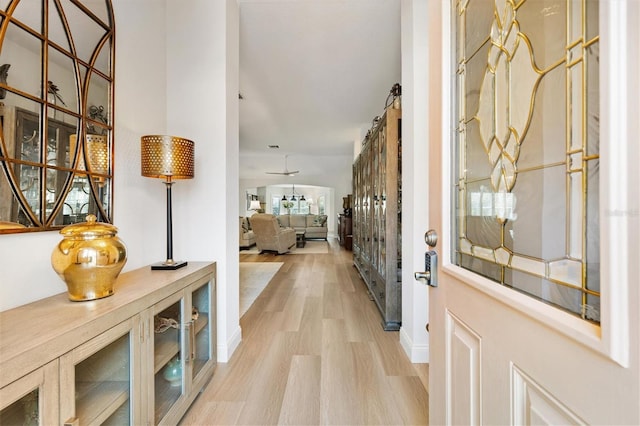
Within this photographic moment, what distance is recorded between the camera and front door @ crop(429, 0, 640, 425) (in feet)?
1.24

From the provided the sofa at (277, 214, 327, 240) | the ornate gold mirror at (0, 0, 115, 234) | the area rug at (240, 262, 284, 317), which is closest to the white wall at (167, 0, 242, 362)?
the ornate gold mirror at (0, 0, 115, 234)

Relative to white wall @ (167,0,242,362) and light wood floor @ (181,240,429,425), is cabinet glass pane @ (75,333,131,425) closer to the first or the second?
light wood floor @ (181,240,429,425)

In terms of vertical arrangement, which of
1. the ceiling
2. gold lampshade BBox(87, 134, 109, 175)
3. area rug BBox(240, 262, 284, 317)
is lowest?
area rug BBox(240, 262, 284, 317)

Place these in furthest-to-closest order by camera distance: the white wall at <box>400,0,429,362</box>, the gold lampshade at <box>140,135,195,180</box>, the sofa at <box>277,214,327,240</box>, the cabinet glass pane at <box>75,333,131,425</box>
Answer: the sofa at <box>277,214,327,240</box>
the white wall at <box>400,0,429,362</box>
the gold lampshade at <box>140,135,195,180</box>
the cabinet glass pane at <box>75,333,131,425</box>

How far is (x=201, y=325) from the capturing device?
1730 millimetres

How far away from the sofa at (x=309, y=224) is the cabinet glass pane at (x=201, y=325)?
8.35m

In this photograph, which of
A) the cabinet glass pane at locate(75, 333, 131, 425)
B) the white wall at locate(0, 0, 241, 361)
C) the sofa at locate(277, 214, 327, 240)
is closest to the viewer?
the cabinet glass pane at locate(75, 333, 131, 425)

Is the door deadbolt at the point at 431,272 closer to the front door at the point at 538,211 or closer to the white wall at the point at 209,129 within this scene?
the front door at the point at 538,211

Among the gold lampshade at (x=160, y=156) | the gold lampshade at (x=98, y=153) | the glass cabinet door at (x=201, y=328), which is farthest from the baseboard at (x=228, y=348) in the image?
the gold lampshade at (x=98, y=153)

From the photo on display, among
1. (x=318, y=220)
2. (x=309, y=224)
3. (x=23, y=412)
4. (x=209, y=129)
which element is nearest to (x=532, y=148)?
(x=23, y=412)

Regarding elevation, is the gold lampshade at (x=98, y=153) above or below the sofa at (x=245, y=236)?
above

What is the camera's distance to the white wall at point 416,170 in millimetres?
2008

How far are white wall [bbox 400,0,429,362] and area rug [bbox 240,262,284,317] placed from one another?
5.88ft

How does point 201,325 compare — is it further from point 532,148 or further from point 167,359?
point 532,148
